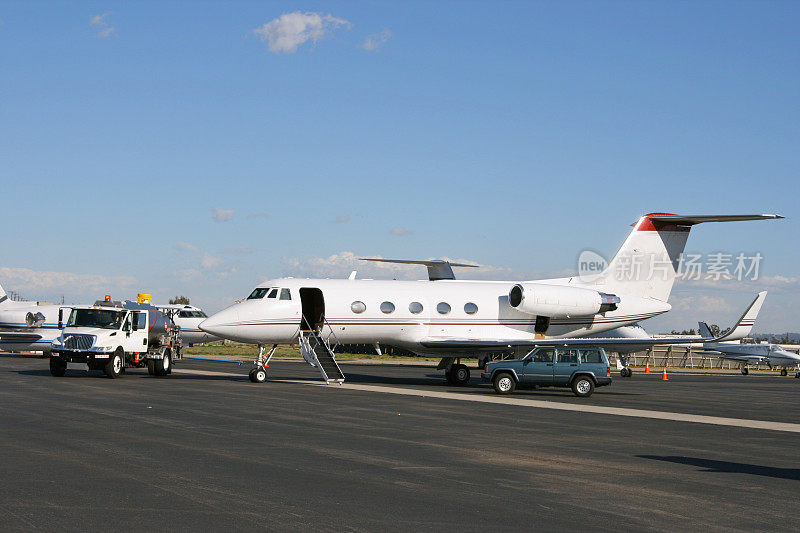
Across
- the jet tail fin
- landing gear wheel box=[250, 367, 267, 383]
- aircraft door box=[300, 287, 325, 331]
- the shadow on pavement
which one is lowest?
the shadow on pavement

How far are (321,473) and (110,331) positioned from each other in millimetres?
22517

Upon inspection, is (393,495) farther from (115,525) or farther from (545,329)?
(545,329)

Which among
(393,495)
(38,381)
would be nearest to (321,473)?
(393,495)

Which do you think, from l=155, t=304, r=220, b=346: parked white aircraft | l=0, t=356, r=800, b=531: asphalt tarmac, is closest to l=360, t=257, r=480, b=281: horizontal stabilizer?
l=155, t=304, r=220, b=346: parked white aircraft

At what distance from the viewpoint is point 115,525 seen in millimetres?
7273

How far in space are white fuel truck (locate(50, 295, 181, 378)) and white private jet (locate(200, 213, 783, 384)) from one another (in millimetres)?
4594

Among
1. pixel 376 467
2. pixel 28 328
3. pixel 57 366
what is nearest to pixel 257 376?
pixel 57 366

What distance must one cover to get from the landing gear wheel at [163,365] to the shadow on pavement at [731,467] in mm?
24066

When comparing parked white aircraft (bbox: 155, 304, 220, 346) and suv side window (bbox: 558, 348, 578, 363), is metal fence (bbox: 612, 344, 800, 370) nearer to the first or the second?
parked white aircraft (bbox: 155, 304, 220, 346)

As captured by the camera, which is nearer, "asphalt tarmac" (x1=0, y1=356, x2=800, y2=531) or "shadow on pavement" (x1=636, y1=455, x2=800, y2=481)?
"asphalt tarmac" (x1=0, y1=356, x2=800, y2=531)

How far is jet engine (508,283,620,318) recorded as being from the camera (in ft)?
103

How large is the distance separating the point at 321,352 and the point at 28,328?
91.1 ft

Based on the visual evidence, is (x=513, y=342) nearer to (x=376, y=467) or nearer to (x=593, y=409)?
(x=593, y=409)

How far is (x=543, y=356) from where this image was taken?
25594 millimetres
